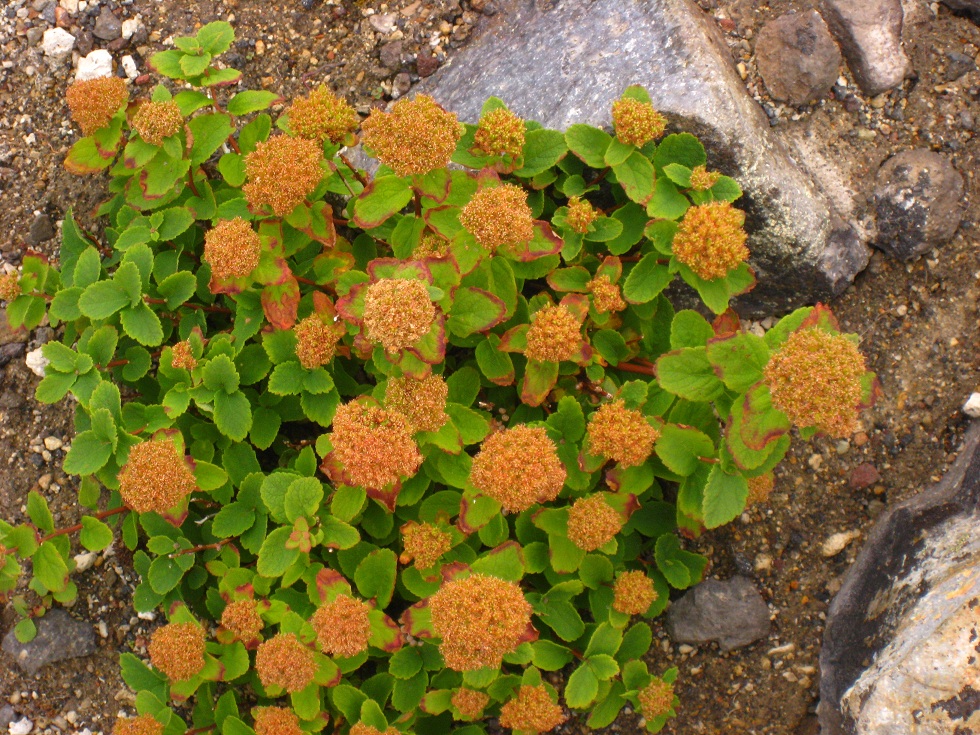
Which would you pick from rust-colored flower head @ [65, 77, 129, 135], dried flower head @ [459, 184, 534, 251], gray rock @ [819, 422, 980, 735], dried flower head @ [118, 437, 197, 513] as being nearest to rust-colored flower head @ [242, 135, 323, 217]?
dried flower head @ [459, 184, 534, 251]

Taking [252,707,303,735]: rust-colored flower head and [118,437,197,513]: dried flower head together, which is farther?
[252,707,303,735]: rust-colored flower head

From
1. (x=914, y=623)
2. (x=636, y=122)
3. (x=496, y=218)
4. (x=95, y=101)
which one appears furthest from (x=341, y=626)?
(x=95, y=101)

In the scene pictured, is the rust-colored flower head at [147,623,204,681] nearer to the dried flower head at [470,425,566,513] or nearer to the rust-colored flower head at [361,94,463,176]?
the dried flower head at [470,425,566,513]

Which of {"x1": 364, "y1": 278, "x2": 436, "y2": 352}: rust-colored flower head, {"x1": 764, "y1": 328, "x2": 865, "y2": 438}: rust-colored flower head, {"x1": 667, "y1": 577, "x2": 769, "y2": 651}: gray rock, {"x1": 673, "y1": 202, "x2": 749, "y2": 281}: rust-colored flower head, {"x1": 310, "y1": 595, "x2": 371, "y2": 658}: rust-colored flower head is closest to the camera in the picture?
{"x1": 764, "y1": 328, "x2": 865, "y2": 438}: rust-colored flower head

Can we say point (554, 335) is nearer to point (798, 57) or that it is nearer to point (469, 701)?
point (469, 701)

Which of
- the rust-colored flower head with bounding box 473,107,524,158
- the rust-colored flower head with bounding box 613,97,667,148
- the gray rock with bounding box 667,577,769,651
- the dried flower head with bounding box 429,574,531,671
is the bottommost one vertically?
the gray rock with bounding box 667,577,769,651

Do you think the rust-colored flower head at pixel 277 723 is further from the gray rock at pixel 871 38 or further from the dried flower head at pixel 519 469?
the gray rock at pixel 871 38
